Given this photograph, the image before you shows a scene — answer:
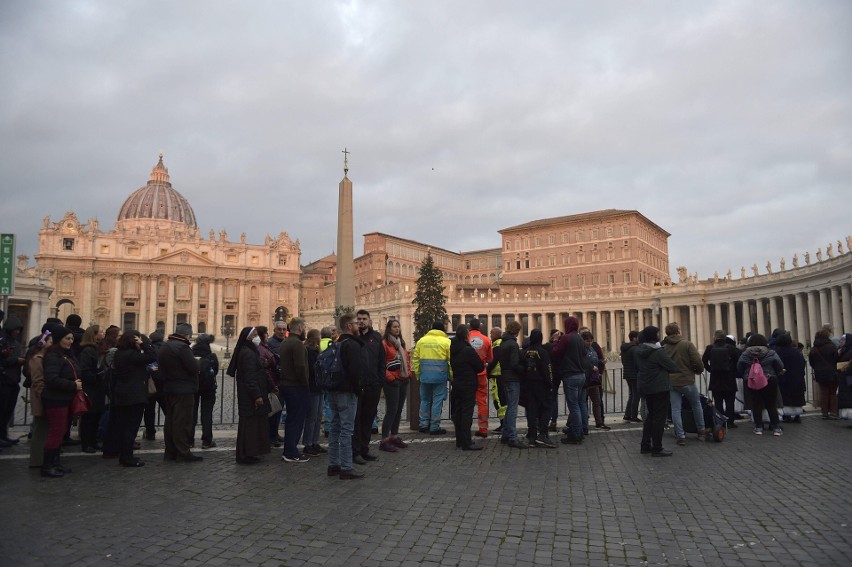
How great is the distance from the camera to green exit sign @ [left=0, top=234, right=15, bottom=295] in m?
12.0

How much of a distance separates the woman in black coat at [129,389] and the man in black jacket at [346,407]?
295cm

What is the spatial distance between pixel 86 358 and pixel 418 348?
540 centimetres

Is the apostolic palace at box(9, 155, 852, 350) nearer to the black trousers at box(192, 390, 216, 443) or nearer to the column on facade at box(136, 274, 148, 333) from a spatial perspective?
the column on facade at box(136, 274, 148, 333)

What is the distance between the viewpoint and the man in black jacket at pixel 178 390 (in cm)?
820

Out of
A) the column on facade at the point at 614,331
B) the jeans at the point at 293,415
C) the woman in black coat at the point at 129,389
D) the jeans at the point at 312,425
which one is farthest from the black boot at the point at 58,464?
the column on facade at the point at 614,331

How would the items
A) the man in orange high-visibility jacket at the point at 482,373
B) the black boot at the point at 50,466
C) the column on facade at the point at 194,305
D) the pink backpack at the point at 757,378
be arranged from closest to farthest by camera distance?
1. the black boot at the point at 50,466
2. the man in orange high-visibility jacket at the point at 482,373
3. the pink backpack at the point at 757,378
4. the column on facade at the point at 194,305

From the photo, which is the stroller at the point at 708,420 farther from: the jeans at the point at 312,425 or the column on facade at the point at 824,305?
the column on facade at the point at 824,305

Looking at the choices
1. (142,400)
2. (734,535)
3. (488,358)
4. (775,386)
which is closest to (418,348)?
(488,358)

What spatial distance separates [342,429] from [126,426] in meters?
3.28

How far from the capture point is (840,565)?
438 centimetres

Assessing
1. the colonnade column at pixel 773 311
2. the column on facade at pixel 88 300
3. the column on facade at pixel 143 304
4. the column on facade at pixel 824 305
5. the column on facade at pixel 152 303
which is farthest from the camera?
the column on facade at pixel 152 303

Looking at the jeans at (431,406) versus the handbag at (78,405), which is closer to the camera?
the handbag at (78,405)

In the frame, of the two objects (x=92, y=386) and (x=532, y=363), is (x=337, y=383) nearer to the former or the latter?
(x=532, y=363)

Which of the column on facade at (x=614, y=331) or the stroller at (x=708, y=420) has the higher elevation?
the column on facade at (x=614, y=331)
